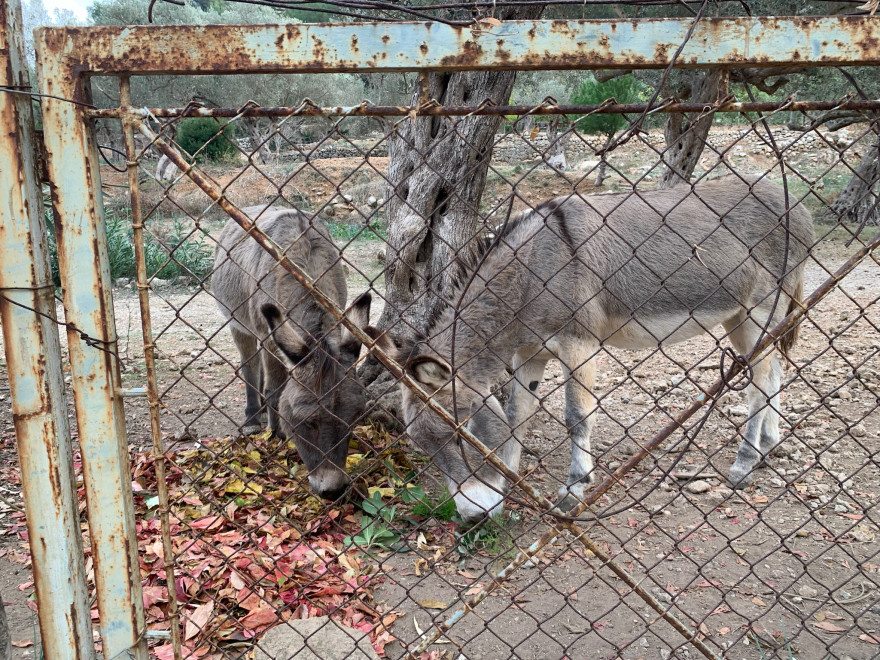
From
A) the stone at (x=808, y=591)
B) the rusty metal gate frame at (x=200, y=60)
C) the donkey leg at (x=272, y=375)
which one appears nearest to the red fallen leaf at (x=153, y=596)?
the rusty metal gate frame at (x=200, y=60)

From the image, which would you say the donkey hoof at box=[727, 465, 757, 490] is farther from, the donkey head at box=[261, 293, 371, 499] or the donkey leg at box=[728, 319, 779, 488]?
the donkey head at box=[261, 293, 371, 499]

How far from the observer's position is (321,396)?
3766mm

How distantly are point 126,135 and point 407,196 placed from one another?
3.52m

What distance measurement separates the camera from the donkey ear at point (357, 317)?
3.60 m

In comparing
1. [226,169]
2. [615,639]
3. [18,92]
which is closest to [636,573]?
[615,639]

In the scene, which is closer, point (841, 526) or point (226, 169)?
point (841, 526)

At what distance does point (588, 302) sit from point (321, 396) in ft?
5.56

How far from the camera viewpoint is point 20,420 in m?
1.78

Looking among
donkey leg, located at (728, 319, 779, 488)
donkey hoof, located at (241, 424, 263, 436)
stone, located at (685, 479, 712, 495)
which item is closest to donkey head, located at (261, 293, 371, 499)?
donkey hoof, located at (241, 424, 263, 436)

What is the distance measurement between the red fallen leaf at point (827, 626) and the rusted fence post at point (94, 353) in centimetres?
275

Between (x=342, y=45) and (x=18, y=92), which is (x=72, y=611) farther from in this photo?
(x=342, y=45)

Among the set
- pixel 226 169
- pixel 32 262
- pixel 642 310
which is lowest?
pixel 226 169

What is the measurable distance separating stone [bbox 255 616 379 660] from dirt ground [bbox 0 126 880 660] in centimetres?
30

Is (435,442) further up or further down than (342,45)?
further down
